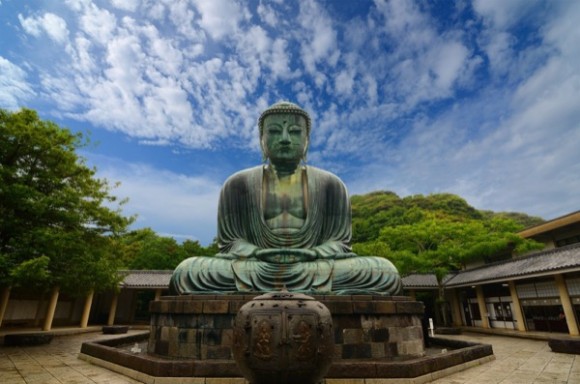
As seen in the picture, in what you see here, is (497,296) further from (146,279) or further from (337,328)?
(146,279)

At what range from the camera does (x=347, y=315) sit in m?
5.91

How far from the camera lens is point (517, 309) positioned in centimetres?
1739

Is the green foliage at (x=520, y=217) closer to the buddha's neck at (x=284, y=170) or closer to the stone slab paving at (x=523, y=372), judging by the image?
the stone slab paving at (x=523, y=372)

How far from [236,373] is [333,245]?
3.41m

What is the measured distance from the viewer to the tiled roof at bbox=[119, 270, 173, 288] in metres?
21.3

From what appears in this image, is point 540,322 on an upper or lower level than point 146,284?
lower

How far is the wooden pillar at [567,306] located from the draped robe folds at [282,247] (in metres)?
12.3

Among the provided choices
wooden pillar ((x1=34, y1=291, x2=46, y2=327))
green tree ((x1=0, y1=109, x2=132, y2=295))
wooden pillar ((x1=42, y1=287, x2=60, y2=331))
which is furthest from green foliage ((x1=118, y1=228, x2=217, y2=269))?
green tree ((x1=0, y1=109, x2=132, y2=295))

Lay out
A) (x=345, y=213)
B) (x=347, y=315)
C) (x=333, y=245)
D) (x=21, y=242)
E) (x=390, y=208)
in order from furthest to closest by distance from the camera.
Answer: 1. (x=390, y=208)
2. (x=21, y=242)
3. (x=345, y=213)
4. (x=333, y=245)
5. (x=347, y=315)

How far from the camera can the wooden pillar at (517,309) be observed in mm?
17175

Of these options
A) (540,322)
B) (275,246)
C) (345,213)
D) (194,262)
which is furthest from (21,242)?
(540,322)

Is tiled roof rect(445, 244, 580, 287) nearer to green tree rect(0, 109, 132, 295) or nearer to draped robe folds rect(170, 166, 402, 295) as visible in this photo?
draped robe folds rect(170, 166, 402, 295)

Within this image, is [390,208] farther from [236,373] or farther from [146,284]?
[236,373]

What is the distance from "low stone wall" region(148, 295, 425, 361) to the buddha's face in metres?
3.60
